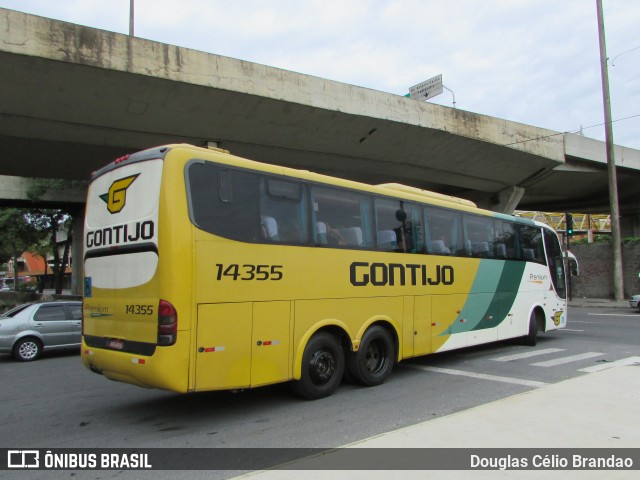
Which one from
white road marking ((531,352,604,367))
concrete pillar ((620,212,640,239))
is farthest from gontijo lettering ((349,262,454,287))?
concrete pillar ((620,212,640,239))

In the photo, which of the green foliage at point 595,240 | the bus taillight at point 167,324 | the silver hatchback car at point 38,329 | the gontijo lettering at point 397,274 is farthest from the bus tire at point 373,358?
the green foliage at point 595,240

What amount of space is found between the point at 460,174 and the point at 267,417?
21482mm

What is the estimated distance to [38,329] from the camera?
1236 cm

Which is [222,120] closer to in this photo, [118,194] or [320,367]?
[118,194]

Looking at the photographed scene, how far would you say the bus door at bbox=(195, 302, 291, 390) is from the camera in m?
5.74

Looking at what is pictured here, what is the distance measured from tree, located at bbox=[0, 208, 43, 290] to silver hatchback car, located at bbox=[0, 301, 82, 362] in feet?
83.0

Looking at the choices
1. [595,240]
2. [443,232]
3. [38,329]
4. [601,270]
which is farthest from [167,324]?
[595,240]

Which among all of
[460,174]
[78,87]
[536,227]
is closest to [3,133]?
[78,87]

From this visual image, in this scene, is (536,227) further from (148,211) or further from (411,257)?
(148,211)

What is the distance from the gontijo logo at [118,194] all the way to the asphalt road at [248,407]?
9.19ft

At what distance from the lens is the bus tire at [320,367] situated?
6.92m

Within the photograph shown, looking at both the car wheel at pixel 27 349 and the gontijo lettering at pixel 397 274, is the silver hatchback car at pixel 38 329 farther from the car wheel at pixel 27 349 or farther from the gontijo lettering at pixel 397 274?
the gontijo lettering at pixel 397 274

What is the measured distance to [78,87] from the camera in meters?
13.8

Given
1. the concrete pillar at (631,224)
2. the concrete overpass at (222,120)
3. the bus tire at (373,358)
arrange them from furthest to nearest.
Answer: the concrete pillar at (631,224) → the concrete overpass at (222,120) → the bus tire at (373,358)
